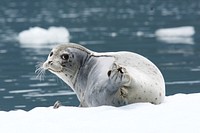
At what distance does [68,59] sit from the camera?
5957mm

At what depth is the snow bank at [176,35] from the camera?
17.4 metres

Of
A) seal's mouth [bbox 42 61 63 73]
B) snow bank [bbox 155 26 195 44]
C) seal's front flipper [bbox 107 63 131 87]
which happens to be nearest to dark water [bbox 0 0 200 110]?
snow bank [bbox 155 26 195 44]

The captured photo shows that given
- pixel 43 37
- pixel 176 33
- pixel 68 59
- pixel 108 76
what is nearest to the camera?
pixel 108 76

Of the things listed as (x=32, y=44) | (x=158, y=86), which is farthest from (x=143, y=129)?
(x=32, y=44)

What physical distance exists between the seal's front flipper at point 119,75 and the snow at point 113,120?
0.18 m

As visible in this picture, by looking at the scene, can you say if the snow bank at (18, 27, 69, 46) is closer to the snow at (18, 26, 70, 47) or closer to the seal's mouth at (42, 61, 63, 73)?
the snow at (18, 26, 70, 47)

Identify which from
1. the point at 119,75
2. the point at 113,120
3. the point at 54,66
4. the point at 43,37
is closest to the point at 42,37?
the point at 43,37

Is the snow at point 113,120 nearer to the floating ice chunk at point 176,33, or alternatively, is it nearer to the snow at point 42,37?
the snow at point 42,37

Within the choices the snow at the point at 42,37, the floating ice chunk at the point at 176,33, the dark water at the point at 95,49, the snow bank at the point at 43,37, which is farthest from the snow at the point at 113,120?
the floating ice chunk at the point at 176,33

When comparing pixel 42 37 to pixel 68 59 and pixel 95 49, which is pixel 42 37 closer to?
pixel 95 49

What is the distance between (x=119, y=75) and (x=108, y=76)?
0.14 meters

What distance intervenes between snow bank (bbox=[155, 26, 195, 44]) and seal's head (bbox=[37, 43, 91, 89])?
1105cm

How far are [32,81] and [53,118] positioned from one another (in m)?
5.74

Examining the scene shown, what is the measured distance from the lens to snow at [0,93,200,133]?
13.2 feet
